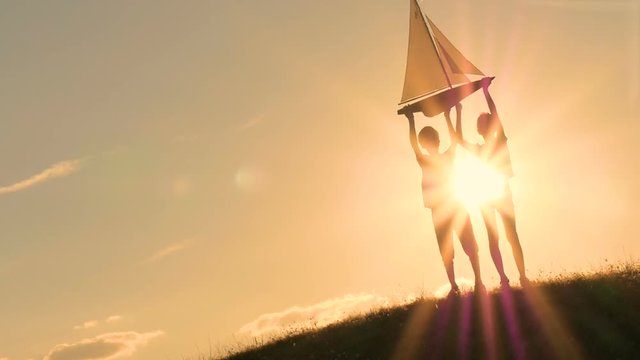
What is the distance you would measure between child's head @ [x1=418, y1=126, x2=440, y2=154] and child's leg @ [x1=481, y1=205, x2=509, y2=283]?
142cm

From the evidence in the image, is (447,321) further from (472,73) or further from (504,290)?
(472,73)

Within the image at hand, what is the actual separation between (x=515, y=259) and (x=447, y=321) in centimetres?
194

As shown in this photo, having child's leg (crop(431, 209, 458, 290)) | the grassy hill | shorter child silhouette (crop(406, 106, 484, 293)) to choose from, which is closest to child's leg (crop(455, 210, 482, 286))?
shorter child silhouette (crop(406, 106, 484, 293))

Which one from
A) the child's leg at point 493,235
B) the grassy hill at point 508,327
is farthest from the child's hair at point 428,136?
the grassy hill at point 508,327

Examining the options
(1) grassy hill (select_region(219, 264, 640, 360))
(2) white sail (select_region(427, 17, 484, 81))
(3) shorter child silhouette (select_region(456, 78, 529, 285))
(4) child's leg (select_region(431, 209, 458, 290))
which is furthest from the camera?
(2) white sail (select_region(427, 17, 484, 81))

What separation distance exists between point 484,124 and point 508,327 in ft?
12.2

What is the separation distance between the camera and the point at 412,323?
45.8 feet

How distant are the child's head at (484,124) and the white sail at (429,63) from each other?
1.60 meters

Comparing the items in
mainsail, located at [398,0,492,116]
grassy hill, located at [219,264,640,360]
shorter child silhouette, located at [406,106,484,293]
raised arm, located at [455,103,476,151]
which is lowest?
grassy hill, located at [219,264,640,360]

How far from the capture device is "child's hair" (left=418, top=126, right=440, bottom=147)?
1416cm

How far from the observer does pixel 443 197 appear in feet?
46.9

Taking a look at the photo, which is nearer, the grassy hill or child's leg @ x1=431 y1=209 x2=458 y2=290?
the grassy hill

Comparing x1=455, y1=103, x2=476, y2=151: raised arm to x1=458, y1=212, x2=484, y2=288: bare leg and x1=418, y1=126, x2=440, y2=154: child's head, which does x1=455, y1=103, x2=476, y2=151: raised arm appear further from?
x1=458, y1=212, x2=484, y2=288: bare leg

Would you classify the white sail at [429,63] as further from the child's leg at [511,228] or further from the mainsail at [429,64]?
the child's leg at [511,228]
